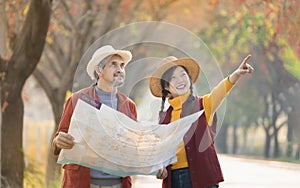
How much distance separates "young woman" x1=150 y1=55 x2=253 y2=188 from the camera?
27.0 feet

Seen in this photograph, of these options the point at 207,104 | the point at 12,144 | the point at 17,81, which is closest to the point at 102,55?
the point at 207,104

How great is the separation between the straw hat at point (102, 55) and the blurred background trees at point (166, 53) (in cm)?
19

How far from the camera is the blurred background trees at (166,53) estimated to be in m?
15.1

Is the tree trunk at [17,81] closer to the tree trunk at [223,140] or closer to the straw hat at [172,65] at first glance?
the straw hat at [172,65]

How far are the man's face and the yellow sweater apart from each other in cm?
49

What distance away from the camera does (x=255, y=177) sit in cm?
2109

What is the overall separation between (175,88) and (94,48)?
0.73 meters

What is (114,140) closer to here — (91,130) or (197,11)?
(91,130)

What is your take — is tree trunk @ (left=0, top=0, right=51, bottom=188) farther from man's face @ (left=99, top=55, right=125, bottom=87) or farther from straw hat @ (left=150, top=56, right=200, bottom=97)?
man's face @ (left=99, top=55, right=125, bottom=87)

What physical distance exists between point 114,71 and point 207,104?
31.3 inches

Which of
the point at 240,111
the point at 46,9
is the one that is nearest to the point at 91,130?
the point at 46,9

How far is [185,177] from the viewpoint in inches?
328

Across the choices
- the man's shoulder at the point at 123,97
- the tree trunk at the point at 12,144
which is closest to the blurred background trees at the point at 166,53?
the tree trunk at the point at 12,144

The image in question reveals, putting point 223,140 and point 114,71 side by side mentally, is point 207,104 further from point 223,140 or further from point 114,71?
point 223,140
